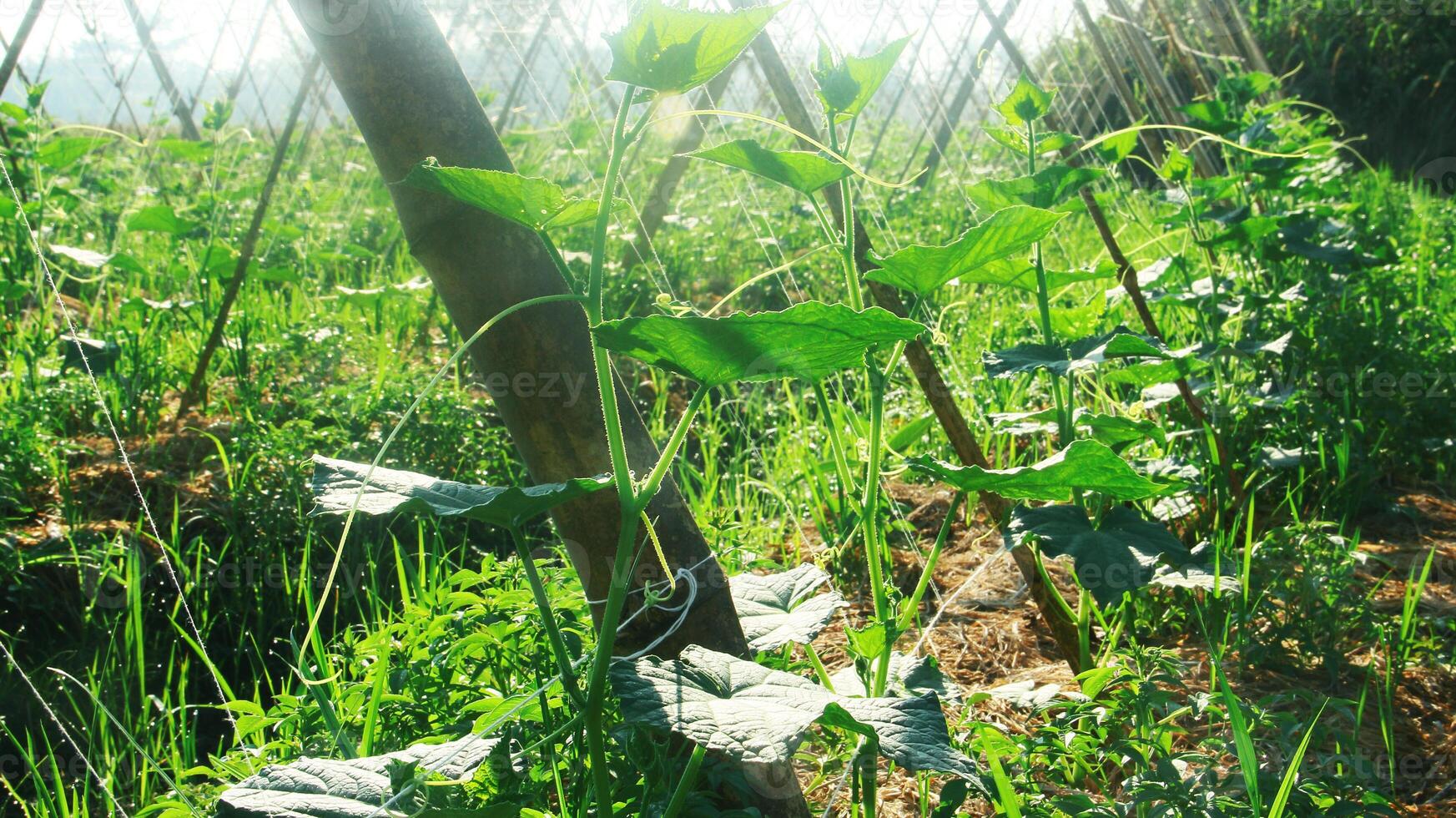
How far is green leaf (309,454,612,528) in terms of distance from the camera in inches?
33.8

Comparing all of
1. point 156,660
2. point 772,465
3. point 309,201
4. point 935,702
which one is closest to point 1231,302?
point 772,465

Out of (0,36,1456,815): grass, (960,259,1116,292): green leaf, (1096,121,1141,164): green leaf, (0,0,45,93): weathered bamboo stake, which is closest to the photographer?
(0,36,1456,815): grass

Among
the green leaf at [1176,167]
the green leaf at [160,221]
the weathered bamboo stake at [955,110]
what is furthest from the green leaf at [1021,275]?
the weathered bamboo stake at [955,110]

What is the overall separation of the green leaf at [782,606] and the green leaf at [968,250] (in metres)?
0.35

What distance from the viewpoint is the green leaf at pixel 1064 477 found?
3.19 feet

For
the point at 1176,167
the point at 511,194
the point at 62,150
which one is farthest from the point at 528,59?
the point at 511,194

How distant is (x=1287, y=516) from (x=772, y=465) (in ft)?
4.03

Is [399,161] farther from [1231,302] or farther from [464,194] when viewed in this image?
[1231,302]

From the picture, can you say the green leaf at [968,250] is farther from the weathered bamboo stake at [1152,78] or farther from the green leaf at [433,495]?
the weathered bamboo stake at [1152,78]

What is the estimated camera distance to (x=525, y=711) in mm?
1131

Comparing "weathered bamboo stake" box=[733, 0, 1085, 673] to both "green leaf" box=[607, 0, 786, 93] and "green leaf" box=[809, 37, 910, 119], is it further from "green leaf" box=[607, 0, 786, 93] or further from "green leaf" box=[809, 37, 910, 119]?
"green leaf" box=[607, 0, 786, 93]

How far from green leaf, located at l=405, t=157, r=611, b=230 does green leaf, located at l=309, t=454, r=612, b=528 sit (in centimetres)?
24

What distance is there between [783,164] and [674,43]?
31cm

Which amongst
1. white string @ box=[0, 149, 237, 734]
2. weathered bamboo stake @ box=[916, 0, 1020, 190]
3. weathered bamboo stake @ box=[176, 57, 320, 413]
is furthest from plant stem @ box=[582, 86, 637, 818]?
weathered bamboo stake @ box=[916, 0, 1020, 190]
